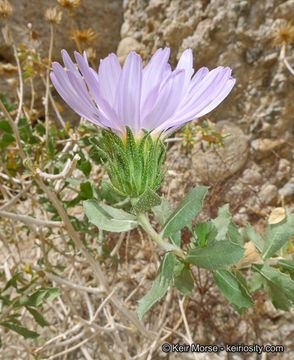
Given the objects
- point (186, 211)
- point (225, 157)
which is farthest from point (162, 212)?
point (225, 157)

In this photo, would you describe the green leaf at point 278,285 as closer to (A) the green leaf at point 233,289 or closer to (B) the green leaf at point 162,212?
(A) the green leaf at point 233,289

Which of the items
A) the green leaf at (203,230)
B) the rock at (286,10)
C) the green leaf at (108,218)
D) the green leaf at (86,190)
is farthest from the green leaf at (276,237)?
the rock at (286,10)

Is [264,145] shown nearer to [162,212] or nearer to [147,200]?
[162,212]

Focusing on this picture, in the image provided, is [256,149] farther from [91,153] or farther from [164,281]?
[164,281]

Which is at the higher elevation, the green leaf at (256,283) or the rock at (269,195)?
the green leaf at (256,283)

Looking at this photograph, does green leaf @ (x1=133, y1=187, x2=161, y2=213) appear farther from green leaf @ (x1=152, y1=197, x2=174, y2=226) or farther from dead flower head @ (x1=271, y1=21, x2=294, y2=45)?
dead flower head @ (x1=271, y1=21, x2=294, y2=45)
